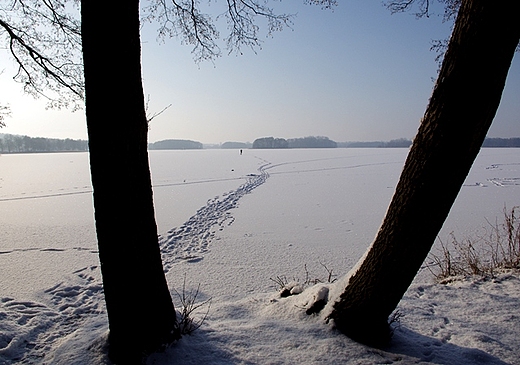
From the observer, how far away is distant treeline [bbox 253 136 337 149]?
4147 inches

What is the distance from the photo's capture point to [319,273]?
5.56m

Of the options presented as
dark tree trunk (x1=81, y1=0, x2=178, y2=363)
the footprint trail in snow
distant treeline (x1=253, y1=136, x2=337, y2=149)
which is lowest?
the footprint trail in snow

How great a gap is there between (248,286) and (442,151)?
3.73 meters

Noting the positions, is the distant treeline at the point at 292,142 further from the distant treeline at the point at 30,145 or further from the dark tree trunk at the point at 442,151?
the dark tree trunk at the point at 442,151

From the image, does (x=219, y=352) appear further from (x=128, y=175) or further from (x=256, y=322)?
(x=128, y=175)

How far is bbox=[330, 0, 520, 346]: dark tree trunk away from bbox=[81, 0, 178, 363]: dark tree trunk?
1586 mm

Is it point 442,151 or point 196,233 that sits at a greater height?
point 442,151

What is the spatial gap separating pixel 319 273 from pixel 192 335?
131 inches

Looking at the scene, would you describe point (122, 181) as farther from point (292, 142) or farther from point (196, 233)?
point (292, 142)

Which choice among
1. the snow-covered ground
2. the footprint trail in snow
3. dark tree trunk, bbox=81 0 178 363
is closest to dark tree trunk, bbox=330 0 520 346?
the snow-covered ground

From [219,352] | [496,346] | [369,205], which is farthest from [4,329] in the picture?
[369,205]

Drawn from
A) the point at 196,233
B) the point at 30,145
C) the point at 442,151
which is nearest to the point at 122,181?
the point at 442,151

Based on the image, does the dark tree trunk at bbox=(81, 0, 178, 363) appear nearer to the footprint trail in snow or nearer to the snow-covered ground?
the snow-covered ground

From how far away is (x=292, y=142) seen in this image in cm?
11106
